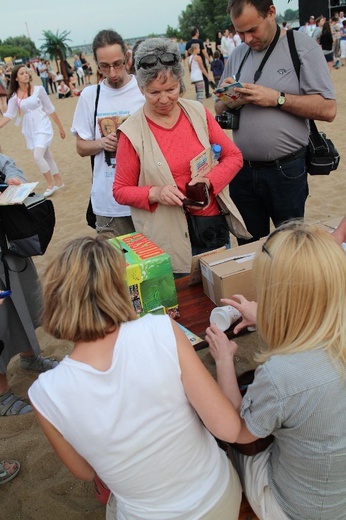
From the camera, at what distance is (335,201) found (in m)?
4.92

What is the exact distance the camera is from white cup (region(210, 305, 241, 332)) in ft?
6.00

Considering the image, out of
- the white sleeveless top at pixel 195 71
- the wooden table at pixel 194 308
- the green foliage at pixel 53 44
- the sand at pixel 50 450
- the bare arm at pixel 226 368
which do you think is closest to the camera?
the bare arm at pixel 226 368

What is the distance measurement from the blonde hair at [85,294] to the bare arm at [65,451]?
0.24 meters

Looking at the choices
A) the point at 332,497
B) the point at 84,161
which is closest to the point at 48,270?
the point at 332,497

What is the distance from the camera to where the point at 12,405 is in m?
2.63

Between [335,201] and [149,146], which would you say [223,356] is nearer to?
[149,146]

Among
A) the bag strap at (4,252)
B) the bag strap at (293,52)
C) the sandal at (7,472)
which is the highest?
the bag strap at (293,52)

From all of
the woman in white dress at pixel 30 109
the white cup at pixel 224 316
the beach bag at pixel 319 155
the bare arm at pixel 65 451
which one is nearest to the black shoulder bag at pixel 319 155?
the beach bag at pixel 319 155

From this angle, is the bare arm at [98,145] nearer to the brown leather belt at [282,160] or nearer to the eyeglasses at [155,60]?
the eyeglasses at [155,60]

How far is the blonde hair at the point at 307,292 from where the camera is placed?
1181 millimetres

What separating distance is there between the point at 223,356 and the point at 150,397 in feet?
1.59

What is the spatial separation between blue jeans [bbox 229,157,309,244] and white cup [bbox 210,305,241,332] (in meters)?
1.07

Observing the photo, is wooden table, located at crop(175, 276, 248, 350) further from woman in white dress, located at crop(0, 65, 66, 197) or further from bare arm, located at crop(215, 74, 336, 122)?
woman in white dress, located at crop(0, 65, 66, 197)

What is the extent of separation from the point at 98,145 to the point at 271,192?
1.07 meters
